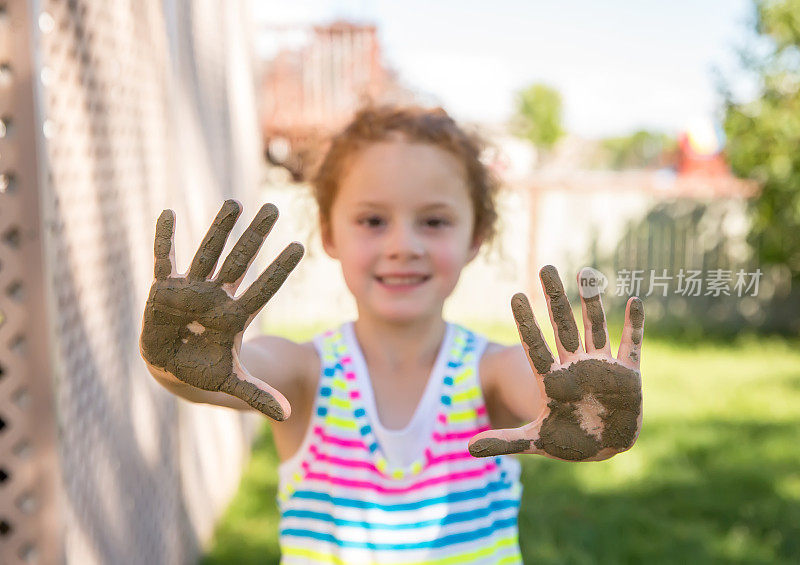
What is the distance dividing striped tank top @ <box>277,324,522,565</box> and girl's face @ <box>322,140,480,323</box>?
0.53 ft

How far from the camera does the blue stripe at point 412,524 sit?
59.6 inches

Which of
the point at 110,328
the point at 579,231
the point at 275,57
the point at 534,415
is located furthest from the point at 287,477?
the point at 275,57

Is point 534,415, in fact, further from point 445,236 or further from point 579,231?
point 579,231

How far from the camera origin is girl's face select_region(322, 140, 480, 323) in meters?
1.53

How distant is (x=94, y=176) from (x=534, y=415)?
132 centimetres

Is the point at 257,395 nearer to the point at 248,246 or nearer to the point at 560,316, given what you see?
the point at 248,246

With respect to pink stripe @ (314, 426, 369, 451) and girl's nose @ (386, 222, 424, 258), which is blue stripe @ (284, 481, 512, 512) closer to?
pink stripe @ (314, 426, 369, 451)

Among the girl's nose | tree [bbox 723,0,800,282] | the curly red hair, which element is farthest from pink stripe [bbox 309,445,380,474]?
tree [bbox 723,0,800,282]

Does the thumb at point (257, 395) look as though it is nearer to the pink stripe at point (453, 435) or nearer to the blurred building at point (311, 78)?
the pink stripe at point (453, 435)

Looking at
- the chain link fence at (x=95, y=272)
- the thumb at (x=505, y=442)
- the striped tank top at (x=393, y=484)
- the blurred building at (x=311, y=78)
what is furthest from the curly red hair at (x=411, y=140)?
the blurred building at (x=311, y=78)

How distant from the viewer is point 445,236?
5.10ft

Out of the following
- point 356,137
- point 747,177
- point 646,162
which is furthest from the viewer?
point 646,162

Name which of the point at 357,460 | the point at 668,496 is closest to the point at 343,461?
the point at 357,460

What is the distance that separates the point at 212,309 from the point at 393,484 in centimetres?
60
